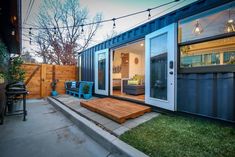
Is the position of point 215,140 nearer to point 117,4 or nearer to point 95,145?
point 95,145

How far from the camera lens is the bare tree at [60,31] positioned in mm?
10891

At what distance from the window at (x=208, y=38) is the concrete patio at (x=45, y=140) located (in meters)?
2.51

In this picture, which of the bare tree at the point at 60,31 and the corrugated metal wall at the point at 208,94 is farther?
the bare tree at the point at 60,31

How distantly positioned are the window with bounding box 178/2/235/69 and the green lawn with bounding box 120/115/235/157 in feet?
3.85

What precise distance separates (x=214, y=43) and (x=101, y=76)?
13.3ft

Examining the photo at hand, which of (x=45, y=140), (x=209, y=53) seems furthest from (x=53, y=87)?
(x=209, y=53)

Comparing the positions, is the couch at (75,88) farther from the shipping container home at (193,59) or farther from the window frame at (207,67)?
the window frame at (207,67)

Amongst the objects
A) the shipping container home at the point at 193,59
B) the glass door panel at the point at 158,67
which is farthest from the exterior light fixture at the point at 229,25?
the glass door panel at the point at 158,67

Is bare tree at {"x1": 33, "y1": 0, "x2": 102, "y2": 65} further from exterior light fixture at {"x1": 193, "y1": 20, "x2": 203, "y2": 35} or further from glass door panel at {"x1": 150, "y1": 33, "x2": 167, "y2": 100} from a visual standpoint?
exterior light fixture at {"x1": 193, "y1": 20, "x2": 203, "y2": 35}

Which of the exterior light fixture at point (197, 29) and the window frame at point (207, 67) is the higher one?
the exterior light fixture at point (197, 29)

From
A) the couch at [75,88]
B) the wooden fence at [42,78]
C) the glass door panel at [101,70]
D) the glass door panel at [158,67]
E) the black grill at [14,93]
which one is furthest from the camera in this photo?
the wooden fence at [42,78]

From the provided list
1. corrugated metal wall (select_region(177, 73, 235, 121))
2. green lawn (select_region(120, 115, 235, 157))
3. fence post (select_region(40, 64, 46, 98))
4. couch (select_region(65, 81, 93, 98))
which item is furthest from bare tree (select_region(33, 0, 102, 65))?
green lawn (select_region(120, 115, 235, 157))

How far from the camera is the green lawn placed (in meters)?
1.58

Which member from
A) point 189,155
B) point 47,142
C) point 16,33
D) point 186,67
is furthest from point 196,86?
point 16,33
